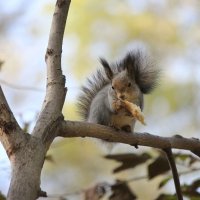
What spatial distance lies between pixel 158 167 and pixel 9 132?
75 cm

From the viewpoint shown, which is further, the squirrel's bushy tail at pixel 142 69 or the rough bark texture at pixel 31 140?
the squirrel's bushy tail at pixel 142 69

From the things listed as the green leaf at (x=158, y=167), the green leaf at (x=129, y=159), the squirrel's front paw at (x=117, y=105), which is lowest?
the green leaf at (x=158, y=167)

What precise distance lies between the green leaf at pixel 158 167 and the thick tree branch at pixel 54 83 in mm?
550

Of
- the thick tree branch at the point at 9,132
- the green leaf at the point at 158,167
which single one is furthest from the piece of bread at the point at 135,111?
the thick tree branch at the point at 9,132

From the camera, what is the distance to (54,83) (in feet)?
4.27

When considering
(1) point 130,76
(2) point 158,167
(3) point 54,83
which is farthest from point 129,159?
(3) point 54,83

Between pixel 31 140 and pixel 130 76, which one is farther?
pixel 130 76

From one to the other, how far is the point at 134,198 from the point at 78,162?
3792 millimetres

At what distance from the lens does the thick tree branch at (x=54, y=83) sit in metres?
1.15

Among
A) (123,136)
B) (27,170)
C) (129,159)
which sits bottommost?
(27,170)

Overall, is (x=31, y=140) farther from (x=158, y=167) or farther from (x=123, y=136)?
(x=158, y=167)

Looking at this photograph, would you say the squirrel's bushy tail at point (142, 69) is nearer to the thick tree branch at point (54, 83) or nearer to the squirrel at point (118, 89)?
the squirrel at point (118, 89)

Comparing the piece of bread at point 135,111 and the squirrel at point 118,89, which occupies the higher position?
the squirrel at point 118,89

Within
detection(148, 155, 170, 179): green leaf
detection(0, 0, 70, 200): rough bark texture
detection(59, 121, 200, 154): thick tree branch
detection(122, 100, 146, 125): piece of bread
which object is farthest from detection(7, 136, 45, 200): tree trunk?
detection(148, 155, 170, 179): green leaf
